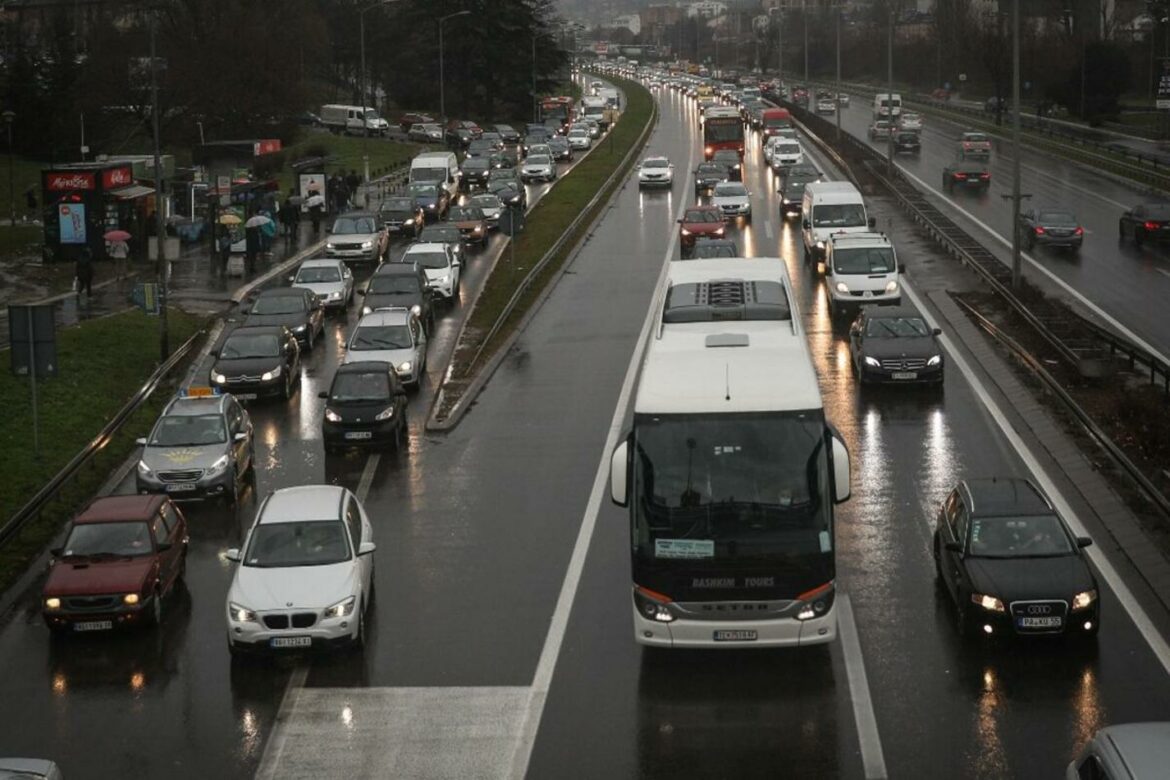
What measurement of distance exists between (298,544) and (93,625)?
2.58m

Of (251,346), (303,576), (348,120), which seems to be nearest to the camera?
(303,576)

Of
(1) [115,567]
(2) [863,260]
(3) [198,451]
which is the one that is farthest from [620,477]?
(2) [863,260]

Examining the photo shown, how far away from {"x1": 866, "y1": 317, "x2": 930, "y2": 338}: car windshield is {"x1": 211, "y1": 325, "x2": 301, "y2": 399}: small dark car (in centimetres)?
1214

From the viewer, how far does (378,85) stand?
151 meters

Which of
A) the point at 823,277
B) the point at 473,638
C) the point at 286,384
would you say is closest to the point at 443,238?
the point at 823,277

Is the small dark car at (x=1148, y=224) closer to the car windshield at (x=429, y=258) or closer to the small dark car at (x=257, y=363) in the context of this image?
the car windshield at (x=429, y=258)

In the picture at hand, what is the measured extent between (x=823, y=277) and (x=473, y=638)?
28.8 metres

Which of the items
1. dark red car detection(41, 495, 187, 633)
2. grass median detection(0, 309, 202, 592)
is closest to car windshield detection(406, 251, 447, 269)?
grass median detection(0, 309, 202, 592)

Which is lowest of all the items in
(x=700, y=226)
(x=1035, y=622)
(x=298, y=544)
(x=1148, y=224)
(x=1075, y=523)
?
(x=1075, y=523)

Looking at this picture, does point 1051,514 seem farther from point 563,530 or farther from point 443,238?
point 443,238

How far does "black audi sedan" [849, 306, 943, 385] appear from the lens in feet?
100

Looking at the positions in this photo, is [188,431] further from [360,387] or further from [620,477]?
[620,477]

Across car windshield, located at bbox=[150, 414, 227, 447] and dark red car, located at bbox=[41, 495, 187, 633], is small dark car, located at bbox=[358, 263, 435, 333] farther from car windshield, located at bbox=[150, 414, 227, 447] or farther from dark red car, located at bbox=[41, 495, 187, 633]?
dark red car, located at bbox=[41, 495, 187, 633]

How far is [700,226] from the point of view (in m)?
51.2
